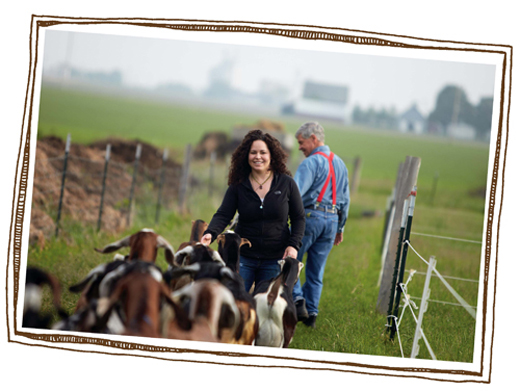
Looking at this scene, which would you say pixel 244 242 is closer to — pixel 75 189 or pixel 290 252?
pixel 290 252

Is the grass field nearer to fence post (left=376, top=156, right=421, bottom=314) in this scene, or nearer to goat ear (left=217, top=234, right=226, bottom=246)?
fence post (left=376, top=156, right=421, bottom=314)

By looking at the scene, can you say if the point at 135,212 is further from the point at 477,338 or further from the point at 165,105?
the point at 165,105

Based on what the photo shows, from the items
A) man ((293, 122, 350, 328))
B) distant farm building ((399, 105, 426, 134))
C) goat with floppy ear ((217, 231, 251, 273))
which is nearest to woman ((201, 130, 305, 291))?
goat with floppy ear ((217, 231, 251, 273))

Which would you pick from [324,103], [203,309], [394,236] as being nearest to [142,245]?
[203,309]

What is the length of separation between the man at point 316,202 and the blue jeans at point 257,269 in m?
0.73

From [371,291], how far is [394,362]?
3035mm

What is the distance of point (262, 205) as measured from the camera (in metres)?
4.57

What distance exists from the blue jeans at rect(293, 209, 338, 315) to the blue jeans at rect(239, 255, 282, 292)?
2.39 ft

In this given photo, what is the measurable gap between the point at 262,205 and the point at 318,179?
1.13 m

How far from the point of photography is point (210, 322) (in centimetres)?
325

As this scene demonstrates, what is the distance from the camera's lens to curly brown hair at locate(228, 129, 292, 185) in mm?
4621

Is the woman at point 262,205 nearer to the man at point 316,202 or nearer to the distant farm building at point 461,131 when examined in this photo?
the man at point 316,202

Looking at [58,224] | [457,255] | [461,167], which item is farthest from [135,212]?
[461,167]

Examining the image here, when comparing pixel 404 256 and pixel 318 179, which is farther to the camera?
pixel 318 179
